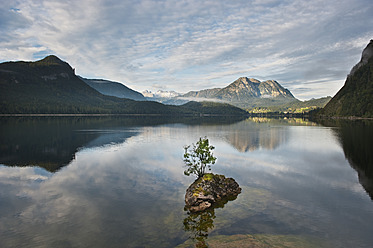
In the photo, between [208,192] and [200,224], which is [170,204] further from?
[200,224]

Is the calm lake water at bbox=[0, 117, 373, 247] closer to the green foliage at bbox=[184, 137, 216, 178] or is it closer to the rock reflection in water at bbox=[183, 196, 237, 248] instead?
the rock reflection in water at bbox=[183, 196, 237, 248]

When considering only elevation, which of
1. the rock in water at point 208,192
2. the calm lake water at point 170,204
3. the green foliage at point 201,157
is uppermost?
the green foliage at point 201,157

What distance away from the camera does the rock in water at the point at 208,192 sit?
2680 centimetres

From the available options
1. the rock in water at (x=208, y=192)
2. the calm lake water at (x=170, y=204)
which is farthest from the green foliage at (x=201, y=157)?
the calm lake water at (x=170, y=204)

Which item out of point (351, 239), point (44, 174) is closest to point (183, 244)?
point (351, 239)

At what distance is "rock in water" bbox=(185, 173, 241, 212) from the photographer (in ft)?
87.9

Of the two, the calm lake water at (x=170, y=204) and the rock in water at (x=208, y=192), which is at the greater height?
the rock in water at (x=208, y=192)

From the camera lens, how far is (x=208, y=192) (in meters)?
28.0

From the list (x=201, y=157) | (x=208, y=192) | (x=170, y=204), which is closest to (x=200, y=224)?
(x=208, y=192)

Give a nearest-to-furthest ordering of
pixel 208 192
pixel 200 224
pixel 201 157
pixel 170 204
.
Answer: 1. pixel 200 224
2. pixel 170 204
3. pixel 208 192
4. pixel 201 157

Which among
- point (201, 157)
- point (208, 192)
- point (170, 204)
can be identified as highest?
point (201, 157)

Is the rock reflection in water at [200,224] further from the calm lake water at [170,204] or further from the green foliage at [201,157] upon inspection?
the green foliage at [201,157]

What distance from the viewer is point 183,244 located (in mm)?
18844

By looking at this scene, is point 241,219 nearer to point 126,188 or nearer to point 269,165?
point 126,188
